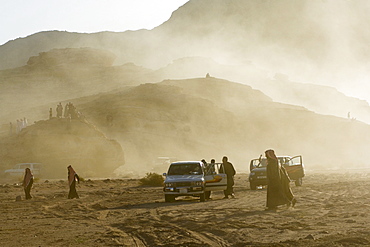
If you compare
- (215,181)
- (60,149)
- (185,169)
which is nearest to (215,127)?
(60,149)

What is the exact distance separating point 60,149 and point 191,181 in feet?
115

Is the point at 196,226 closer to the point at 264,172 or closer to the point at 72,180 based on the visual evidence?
the point at 72,180

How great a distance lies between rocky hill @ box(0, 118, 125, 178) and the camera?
54.7m

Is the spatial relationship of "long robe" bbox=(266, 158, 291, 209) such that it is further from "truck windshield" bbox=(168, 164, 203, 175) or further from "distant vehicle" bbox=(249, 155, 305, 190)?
"distant vehicle" bbox=(249, 155, 305, 190)

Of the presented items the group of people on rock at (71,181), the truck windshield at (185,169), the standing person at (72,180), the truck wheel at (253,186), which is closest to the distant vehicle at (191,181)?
the truck windshield at (185,169)

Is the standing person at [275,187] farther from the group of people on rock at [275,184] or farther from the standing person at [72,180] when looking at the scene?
the standing person at [72,180]

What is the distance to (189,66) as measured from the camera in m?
162

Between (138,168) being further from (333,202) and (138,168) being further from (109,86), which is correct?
(109,86)

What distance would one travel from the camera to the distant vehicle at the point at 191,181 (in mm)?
22094

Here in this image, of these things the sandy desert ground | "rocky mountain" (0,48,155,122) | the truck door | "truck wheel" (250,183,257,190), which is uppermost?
"rocky mountain" (0,48,155,122)

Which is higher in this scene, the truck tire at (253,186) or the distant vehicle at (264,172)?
the distant vehicle at (264,172)

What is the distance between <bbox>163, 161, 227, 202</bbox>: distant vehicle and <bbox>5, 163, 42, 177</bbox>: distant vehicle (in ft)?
94.5

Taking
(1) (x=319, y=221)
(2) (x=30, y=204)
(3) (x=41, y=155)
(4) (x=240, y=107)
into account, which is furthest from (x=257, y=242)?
(4) (x=240, y=107)

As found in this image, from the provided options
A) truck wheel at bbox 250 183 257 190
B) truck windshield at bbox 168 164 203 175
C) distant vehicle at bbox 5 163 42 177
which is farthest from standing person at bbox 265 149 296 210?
distant vehicle at bbox 5 163 42 177
